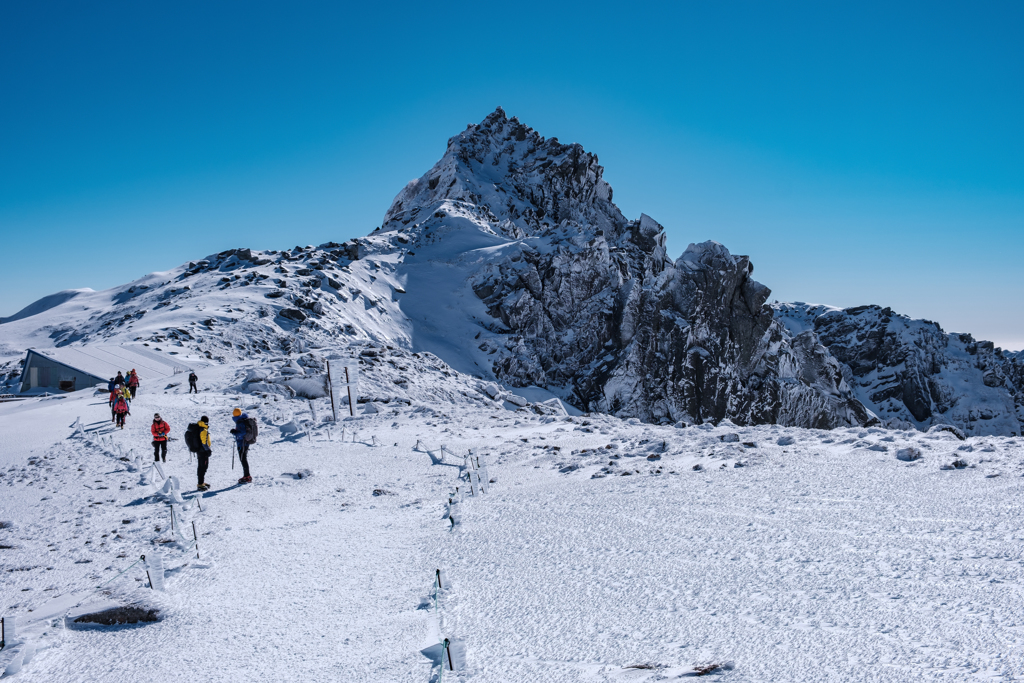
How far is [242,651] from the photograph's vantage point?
19.3 ft

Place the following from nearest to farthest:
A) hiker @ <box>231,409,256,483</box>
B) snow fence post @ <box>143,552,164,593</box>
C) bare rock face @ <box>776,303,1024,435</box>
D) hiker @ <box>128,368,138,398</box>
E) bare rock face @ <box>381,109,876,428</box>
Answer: snow fence post @ <box>143,552,164,593</box>, hiker @ <box>231,409,256,483</box>, hiker @ <box>128,368,138,398</box>, bare rock face @ <box>381,109,876,428</box>, bare rock face @ <box>776,303,1024,435</box>

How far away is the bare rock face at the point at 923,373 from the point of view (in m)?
131

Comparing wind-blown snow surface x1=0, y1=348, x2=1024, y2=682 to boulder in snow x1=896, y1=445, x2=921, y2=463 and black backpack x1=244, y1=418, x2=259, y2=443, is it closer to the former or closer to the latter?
boulder in snow x1=896, y1=445, x2=921, y2=463

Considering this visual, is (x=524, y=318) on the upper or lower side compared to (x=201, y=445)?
upper

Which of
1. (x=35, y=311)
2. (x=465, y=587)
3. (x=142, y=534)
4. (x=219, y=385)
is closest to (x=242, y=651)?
(x=465, y=587)

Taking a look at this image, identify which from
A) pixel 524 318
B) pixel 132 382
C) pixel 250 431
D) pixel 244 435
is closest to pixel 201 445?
pixel 244 435

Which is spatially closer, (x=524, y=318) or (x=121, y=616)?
(x=121, y=616)

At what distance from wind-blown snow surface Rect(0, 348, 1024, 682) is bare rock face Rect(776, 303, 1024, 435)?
135129 millimetres

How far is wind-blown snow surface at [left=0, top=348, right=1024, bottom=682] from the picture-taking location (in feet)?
16.4

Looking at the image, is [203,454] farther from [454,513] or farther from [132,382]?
[132,382]

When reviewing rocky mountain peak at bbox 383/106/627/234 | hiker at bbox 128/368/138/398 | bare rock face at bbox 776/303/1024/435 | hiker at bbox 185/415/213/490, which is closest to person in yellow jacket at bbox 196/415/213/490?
hiker at bbox 185/415/213/490

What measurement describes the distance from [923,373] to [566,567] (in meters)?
162

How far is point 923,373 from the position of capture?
5448 inches

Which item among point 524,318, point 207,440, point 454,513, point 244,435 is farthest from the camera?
point 524,318
